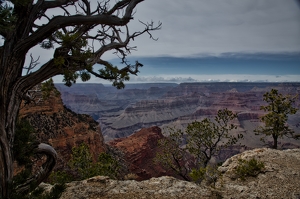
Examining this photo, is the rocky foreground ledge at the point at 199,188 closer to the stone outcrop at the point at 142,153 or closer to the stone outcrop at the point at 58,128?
the stone outcrop at the point at 58,128

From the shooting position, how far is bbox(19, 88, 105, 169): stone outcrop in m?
33.9

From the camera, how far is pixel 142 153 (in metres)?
67.0

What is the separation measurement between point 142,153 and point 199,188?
59.6m

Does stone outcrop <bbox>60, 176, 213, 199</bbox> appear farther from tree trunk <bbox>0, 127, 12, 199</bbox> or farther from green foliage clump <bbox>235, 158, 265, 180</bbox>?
tree trunk <bbox>0, 127, 12, 199</bbox>

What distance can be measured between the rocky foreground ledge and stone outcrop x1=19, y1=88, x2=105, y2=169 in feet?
83.4

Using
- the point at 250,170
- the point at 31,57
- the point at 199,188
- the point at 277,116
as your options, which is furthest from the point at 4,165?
the point at 277,116

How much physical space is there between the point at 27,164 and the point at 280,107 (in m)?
20.5

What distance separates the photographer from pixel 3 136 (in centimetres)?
473

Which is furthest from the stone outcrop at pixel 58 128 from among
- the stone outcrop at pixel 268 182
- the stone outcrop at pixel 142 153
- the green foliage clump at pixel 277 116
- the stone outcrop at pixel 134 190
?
the stone outcrop at pixel 268 182

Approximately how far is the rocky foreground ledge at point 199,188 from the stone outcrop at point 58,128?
83.4 feet

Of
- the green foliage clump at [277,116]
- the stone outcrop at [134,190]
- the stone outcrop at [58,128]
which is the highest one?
the green foliage clump at [277,116]

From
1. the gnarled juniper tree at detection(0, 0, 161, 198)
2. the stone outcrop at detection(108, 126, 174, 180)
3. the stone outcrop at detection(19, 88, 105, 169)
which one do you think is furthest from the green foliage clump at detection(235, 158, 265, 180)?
the stone outcrop at detection(108, 126, 174, 180)

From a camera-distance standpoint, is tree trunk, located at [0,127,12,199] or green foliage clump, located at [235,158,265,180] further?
green foliage clump, located at [235,158,265,180]

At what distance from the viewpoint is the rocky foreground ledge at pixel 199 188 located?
8.31 metres
